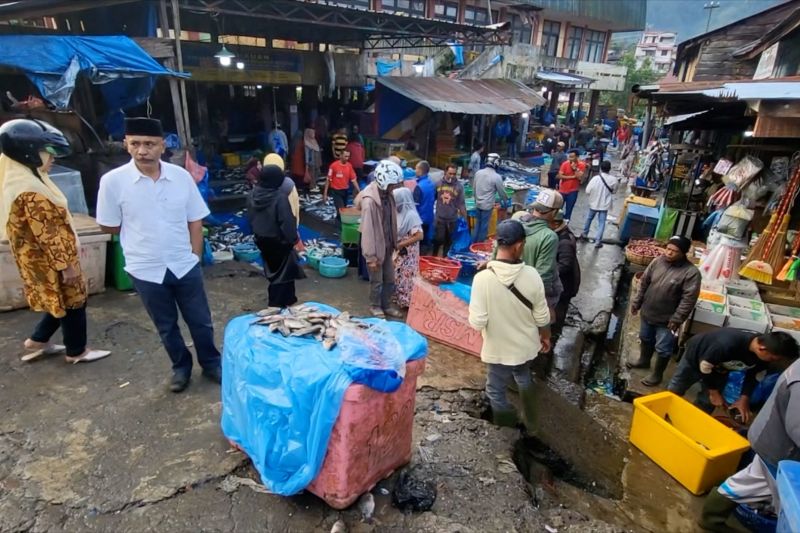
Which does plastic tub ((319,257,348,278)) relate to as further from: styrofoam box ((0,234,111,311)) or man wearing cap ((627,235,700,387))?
man wearing cap ((627,235,700,387))

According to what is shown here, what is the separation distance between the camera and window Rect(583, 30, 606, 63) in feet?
99.3

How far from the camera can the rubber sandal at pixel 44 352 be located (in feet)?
13.2

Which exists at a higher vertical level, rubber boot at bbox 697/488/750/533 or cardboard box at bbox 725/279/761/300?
cardboard box at bbox 725/279/761/300

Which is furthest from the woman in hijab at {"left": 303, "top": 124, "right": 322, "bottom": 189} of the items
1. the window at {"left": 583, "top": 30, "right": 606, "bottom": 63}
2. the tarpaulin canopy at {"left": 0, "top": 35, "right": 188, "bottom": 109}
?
the window at {"left": 583, "top": 30, "right": 606, "bottom": 63}

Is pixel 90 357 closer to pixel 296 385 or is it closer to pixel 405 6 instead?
pixel 296 385

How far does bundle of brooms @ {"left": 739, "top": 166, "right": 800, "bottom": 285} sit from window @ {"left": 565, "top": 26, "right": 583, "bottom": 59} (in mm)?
27258

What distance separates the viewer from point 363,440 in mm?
2529

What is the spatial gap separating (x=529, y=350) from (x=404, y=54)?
663 inches

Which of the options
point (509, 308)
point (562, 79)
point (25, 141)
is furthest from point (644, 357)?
point (562, 79)

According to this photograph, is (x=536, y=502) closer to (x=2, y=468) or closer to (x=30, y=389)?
(x=2, y=468)

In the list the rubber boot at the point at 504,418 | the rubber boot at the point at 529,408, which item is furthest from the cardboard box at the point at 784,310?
the rubber boot at the point at 504,418

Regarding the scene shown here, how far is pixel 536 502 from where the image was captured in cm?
309

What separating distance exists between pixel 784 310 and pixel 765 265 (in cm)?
71

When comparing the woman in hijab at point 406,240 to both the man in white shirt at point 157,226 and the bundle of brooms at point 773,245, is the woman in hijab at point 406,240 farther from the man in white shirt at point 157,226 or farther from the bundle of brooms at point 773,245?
the bundle of brooms at point 773,245
